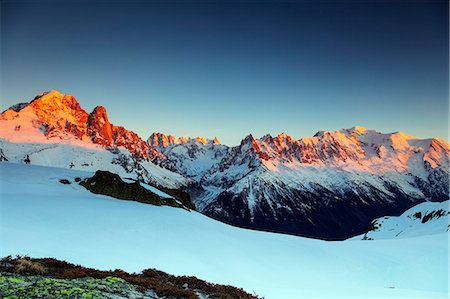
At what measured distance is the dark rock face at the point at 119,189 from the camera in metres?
49.8

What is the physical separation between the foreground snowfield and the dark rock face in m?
7.31

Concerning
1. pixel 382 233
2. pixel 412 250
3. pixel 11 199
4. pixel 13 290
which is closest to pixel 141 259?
pixel 13 290

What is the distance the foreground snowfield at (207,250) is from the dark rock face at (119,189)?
7.31m

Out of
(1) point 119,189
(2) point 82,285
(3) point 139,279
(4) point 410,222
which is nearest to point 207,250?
(3) point 139,279

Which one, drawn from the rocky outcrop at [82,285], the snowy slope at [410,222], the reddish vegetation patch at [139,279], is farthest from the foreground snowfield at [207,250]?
the snowy slope at [410,222]

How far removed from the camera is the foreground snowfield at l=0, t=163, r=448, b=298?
23031mm

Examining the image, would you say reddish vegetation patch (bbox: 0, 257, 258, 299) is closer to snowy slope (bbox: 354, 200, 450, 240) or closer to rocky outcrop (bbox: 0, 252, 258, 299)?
rocky outcrop (bbox: 0, 252, 258, 299)

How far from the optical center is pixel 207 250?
28.8 metres

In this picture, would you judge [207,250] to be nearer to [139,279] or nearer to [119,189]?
[139,279]

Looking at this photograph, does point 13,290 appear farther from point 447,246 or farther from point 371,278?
point 447,246

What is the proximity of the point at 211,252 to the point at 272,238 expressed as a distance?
9.86 meters

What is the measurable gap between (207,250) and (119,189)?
2930 centimetres

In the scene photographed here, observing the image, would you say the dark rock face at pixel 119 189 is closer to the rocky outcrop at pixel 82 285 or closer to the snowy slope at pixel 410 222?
the rocky outcrop at pixel 82 285

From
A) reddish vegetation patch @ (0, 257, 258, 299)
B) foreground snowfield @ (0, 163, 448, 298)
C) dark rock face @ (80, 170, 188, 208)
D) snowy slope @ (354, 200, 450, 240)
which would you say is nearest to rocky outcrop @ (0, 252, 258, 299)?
reddish vegetation patch @ (0, 257, 258, 299)
